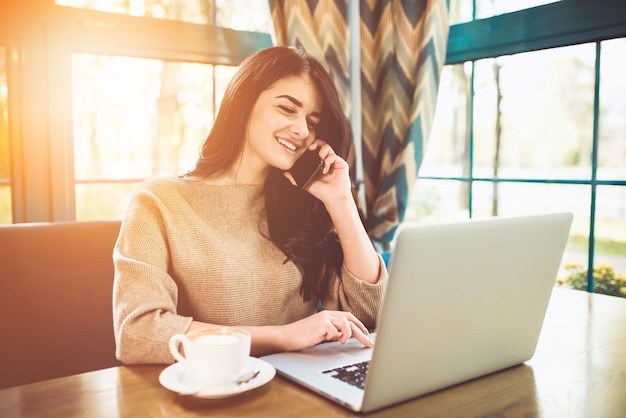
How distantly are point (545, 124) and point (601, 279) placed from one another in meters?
0.54

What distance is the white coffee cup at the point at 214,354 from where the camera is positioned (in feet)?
2.44

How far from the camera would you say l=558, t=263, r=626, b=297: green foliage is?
1870mm

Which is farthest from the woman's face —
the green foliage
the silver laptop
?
the green foliage

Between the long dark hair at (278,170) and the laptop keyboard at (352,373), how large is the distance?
467 mm

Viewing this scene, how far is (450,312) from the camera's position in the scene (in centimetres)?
76

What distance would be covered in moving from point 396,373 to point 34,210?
154 centimetres

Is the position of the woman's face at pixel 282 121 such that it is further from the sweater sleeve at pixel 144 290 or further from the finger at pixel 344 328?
the finger at pixel 344 328

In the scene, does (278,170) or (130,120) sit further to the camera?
(130,120)

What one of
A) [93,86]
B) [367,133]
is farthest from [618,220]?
[93,86]

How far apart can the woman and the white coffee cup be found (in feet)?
1.14

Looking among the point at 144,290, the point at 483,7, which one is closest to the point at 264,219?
the point at 144,290

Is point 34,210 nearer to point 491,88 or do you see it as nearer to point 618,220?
point 491,88

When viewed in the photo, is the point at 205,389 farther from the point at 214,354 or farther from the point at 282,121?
the point at 282,121

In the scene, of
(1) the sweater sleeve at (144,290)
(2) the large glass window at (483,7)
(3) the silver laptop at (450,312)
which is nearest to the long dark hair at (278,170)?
(1) the sweater sleeve at (144,290)
